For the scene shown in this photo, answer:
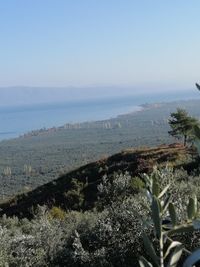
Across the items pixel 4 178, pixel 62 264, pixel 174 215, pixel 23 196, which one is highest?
pixel 174 215

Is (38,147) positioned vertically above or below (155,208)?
below

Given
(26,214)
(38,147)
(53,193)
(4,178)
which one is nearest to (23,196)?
(53,193)

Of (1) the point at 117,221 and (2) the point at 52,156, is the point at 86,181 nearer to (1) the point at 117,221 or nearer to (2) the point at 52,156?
(1) the point at 117,221

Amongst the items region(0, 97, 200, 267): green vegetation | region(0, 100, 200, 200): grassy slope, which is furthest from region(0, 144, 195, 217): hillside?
region(0, 100, 200, 200): grassy slope

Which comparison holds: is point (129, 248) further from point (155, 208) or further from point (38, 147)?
point (38, 147)

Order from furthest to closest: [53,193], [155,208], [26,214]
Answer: [53,193] → [26,214] → [155,208]

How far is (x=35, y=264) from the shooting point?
36.9 feet

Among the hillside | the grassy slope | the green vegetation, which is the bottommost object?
the grassy slope

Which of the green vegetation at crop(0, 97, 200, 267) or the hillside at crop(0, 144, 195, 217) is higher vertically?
the green vegetation at crop(0, 97, 200, 267)

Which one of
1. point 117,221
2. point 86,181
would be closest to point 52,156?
point 86,181

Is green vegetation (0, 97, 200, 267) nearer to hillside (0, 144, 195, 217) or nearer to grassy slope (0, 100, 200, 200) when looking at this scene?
hillside (0, 144, 195, 217)

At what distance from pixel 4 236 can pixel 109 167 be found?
3062 cm

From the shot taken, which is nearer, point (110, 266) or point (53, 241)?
point (110, 266)

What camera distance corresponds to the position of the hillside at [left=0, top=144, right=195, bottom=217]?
3428 centimetres
